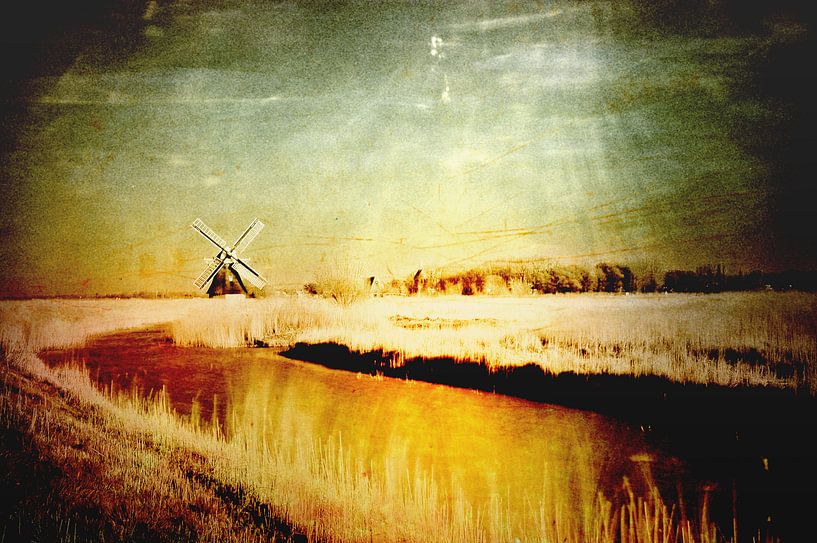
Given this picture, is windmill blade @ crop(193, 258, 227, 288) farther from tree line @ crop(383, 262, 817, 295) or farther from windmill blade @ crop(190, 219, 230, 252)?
tree line @ crop(383, 262, 817, 295)

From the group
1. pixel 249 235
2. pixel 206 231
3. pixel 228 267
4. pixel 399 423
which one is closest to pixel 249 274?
pixel 228 267

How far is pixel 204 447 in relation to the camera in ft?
11.7

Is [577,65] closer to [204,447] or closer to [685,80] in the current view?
[685,80]

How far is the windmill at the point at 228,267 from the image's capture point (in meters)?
4.91

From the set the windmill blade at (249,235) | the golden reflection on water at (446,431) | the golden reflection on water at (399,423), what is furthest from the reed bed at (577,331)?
the windmill blade at (249,235)

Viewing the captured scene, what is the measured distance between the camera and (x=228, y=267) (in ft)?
20.0

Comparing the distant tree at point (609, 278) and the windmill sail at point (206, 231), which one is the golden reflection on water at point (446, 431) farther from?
the distant tree at point (609, 278)

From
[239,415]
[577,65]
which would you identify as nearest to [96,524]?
[239,415]

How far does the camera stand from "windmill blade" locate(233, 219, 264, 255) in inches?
193

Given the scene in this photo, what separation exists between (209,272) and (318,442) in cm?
334

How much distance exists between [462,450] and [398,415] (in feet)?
2.09

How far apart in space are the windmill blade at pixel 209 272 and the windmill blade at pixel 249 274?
0.19m

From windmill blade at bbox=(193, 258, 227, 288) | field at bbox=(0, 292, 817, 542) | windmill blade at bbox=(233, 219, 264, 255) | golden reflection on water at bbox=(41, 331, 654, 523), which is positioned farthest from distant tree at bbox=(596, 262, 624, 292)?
windmill blade at bbox=(193, 258, 227, 288)

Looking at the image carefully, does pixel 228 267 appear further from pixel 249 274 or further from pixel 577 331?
pixel 577 331
